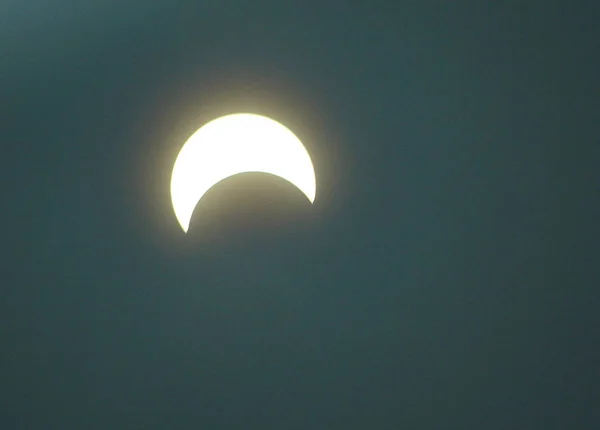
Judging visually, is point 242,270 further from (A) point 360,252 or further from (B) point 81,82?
(B) point 81,82

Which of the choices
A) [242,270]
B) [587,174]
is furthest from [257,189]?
[587,174]

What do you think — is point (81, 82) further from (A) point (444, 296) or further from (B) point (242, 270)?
(A) point (444, 296)

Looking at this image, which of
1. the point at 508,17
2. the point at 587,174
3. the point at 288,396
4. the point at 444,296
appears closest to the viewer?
the point at 508,17

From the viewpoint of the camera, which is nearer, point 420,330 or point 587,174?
point 587,174

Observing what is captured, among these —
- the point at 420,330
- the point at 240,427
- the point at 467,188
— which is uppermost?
the point at 467,188

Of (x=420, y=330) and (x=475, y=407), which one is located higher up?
(x=420, y=330)

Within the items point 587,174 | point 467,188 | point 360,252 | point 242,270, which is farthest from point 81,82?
point 587,174

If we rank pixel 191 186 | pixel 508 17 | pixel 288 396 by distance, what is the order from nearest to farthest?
pixel 191 186, pixel 508 17, pixel 288 396
